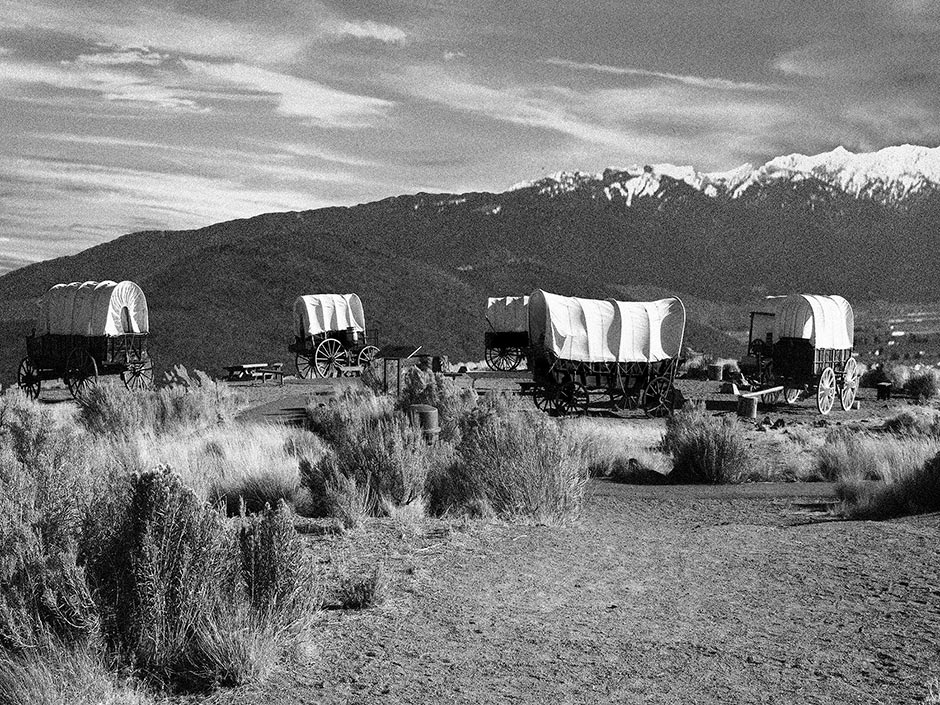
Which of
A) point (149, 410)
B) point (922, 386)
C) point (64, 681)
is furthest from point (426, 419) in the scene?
point (922, 386)

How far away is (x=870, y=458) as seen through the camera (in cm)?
1152

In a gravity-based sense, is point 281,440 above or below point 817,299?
below

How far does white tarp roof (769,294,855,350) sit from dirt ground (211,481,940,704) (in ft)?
41.7

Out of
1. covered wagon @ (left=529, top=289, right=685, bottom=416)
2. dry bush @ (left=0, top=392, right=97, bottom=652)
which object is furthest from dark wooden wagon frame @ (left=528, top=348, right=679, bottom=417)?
dry bush @ (left=0, top=392, right=97, bottom=652)

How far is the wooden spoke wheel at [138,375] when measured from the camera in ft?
72.8

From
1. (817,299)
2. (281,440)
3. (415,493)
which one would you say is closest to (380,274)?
(817,299)

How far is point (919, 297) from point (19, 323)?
80.2 meters

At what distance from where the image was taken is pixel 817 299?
20703mm

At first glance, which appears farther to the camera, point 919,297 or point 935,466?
point 919,297

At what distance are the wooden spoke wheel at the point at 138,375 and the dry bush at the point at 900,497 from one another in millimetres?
16641

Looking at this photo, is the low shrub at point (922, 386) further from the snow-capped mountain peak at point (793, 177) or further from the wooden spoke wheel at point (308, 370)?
the snow-capped mountain peak at point (793, 177)

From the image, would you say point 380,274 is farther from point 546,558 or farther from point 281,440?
point 546,558

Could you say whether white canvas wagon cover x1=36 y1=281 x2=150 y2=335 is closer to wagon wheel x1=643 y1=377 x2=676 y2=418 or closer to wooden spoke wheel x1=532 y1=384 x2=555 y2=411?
wooden spoke wheel x1=532 y1=384 x2=555 y2=411

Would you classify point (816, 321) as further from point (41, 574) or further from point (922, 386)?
point (41, 574)
